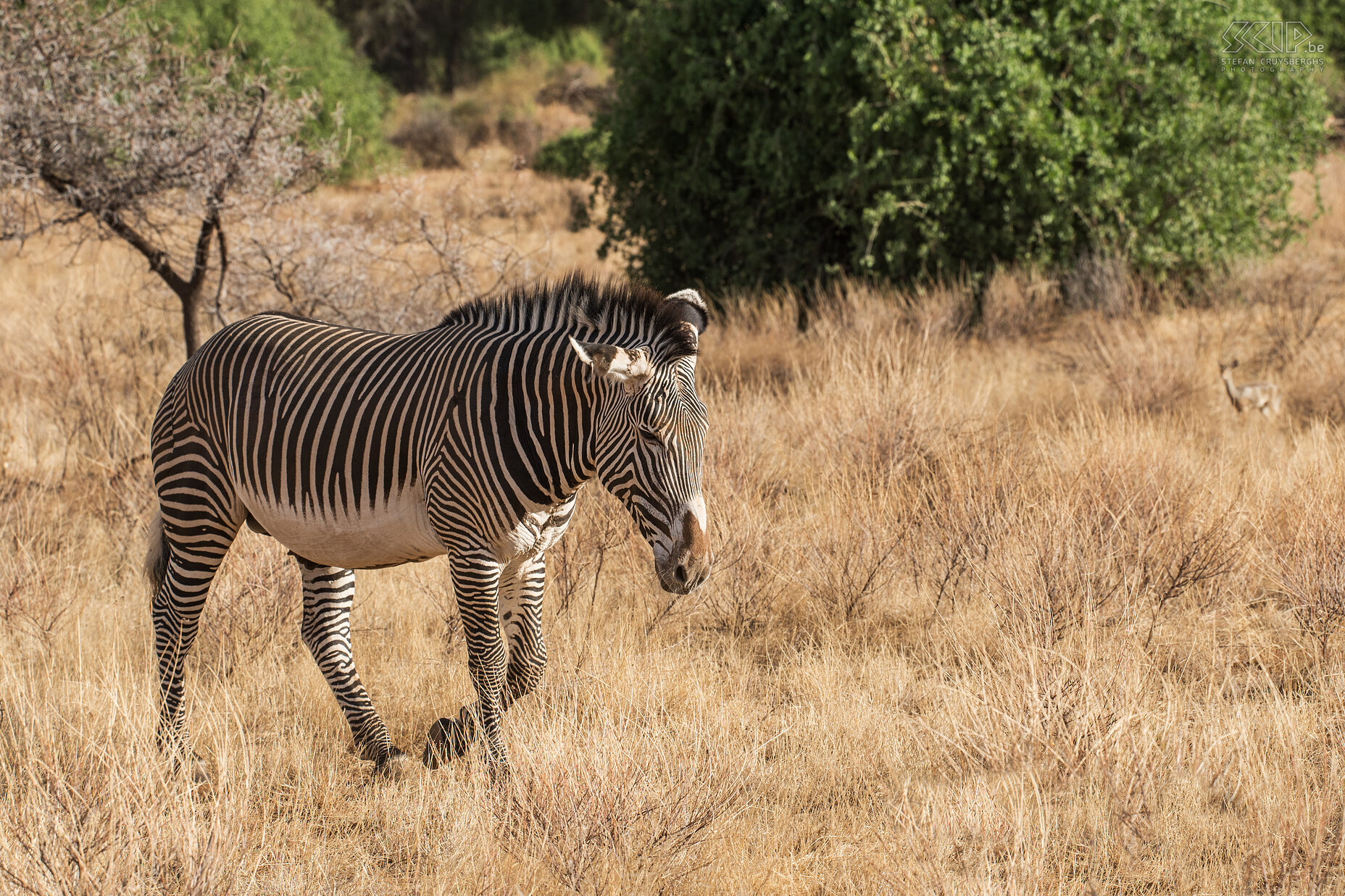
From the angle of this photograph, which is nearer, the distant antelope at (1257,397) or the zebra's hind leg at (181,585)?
the zebra's hind leg at (181,585)

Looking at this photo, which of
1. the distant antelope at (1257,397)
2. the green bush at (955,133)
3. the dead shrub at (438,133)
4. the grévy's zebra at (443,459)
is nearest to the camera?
the grévy's zebra at (443,459)

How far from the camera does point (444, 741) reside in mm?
3787

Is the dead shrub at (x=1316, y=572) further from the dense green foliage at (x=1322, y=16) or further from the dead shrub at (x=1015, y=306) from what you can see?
the dense green foliage at (x=1322, y=16)

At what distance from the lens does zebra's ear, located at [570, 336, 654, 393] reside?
2.91 meters

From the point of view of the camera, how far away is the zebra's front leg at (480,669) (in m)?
3.35

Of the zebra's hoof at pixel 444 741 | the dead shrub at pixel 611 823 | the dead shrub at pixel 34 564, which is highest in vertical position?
the dead shrub at pixel 611 823

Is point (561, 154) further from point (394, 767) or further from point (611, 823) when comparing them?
point (611, 823)

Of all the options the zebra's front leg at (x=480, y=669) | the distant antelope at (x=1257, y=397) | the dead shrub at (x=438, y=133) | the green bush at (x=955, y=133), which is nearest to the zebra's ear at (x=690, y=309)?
the zebra's front leg at (x=480, y=669)

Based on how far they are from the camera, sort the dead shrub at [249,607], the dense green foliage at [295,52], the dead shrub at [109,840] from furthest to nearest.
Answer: the dense green foliage at [295,52]
the dead shrub at [249,607]
the dead shrub at [109,840]

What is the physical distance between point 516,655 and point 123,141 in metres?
4.82

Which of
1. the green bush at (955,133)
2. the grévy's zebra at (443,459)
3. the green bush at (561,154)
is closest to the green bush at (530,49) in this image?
the green bush at (561,154)

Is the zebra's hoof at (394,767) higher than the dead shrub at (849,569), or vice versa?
the dead shrub at (849,569)

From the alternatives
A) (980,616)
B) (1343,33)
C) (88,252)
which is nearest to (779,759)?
(980,616)

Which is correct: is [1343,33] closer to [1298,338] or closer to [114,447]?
[1298,338]
